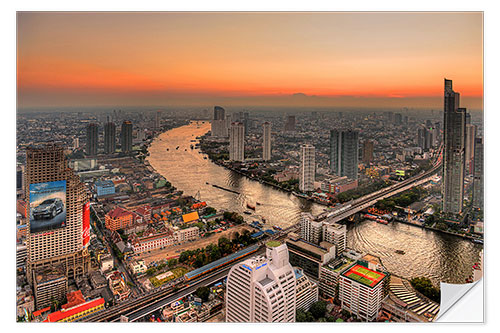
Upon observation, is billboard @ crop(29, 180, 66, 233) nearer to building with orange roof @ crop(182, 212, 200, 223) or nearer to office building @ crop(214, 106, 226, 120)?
building with orange roof @ crop(182, 212, 200, 223)

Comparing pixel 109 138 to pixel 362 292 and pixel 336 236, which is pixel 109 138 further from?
pixel 362 292

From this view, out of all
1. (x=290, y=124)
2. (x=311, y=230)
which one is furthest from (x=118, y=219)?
(x=290, y=124)

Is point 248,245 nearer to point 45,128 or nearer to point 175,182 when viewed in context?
point 45,128

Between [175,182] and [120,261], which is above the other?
[175,182]

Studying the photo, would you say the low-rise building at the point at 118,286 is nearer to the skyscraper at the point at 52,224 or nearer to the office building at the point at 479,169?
the skyscraper at the point at 52,224


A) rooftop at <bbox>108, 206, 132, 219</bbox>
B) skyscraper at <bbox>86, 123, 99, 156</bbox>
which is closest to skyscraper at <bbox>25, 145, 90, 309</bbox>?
rooftop at <bbox>108, 206, 132, 219</bbox>

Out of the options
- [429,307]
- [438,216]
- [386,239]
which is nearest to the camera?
[429,307]
